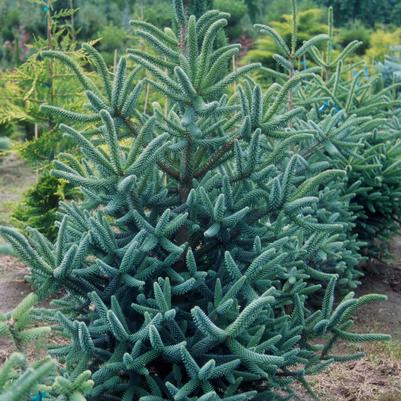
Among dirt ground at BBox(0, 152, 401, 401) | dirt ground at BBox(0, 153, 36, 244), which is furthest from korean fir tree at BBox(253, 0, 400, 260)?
dirt ground at BBox(0, 153, 36, 244)

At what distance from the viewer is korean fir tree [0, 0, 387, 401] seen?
2562 millimetres

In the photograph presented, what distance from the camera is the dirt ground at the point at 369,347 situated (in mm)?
3900

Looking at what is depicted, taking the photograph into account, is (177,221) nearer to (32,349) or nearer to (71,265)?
(71,265)

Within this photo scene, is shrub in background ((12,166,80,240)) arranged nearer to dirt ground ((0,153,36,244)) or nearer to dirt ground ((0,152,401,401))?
dirt ground ((0,152,401,401))

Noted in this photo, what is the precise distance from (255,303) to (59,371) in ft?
3.39

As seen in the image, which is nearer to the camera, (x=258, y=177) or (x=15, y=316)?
(x=15, y=316)

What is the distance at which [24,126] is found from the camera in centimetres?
1082

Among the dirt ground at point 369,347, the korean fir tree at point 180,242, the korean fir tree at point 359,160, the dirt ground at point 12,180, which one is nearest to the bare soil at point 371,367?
the dirt ground at point 369,347

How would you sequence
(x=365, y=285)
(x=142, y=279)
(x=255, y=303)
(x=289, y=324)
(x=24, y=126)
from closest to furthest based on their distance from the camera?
(x=255, y=303)
(x=142, y=279)
(x=289, y=324)
(x=365, y=285)
(x=24, y=126)

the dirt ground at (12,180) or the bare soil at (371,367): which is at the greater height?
the bare soil at (371,367)

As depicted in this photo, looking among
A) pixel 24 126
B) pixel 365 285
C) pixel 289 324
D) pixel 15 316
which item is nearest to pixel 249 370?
pixel 289 324

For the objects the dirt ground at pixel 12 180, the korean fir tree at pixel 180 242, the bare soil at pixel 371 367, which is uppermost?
the korean fir tree at pixel 180 242

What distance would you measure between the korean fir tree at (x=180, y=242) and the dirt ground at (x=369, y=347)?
926 mm

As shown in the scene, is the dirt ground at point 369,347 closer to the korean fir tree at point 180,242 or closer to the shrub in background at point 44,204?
the shrub in background at point 44,204
